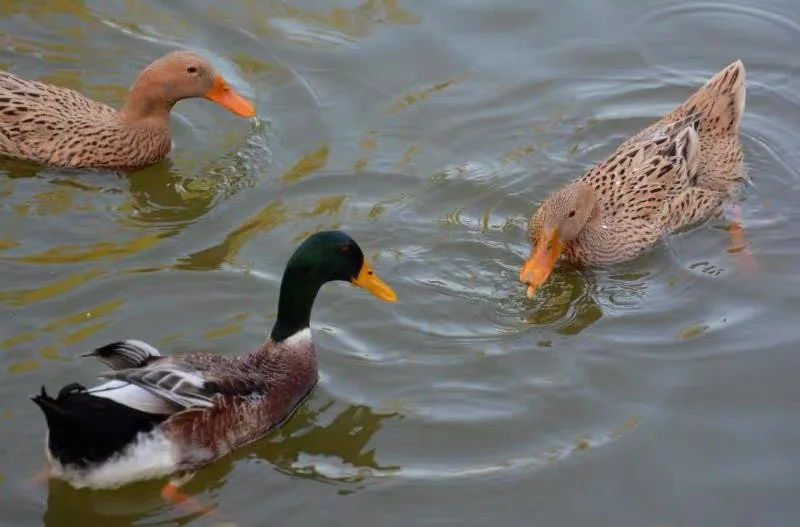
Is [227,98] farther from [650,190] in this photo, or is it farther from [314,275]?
[650,190]

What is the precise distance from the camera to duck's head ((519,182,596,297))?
795 cm

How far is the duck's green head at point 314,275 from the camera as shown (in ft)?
23.1

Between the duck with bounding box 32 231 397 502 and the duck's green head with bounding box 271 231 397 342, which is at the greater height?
the duck's green head with bounding box 271 231 397 342

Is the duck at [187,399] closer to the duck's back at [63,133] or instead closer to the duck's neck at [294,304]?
the duck's neck at [294,304]

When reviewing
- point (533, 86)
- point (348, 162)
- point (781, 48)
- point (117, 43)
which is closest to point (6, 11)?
point (117, 43)

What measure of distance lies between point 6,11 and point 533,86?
13.3 ft

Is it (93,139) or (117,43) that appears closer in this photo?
(93,139)

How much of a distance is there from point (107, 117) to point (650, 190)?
3640 mm

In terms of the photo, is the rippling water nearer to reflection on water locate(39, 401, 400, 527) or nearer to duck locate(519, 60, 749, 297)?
reflection on water locate(39, 401, 400, 527)

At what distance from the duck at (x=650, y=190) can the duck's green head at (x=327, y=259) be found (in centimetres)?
121

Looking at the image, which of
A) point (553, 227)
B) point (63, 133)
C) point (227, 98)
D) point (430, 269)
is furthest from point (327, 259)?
point (63, 133)

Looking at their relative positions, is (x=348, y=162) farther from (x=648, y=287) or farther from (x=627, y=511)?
(x=627, y=511)

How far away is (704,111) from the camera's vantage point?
924cm

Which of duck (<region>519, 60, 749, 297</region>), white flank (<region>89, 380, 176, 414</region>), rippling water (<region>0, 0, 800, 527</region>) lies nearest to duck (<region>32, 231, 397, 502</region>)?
white flank (<region>89, 380, 176, 414</region>)
